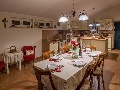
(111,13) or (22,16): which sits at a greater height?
(111,13)

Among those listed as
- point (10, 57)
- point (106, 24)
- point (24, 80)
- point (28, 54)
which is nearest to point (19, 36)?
point (28, 54)

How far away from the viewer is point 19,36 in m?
5.63

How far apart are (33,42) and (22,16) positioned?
131 cm

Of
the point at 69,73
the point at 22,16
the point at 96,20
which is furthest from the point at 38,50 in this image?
the point at 96,20

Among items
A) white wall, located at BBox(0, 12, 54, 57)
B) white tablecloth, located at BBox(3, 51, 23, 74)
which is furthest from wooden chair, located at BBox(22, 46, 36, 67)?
white tablecloth, located at BBox(3, 51, 23, 74)

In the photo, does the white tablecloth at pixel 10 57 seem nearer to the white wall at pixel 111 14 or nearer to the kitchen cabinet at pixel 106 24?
the kitchen cabinet at pixel 106 24

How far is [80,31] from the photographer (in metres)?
10.7

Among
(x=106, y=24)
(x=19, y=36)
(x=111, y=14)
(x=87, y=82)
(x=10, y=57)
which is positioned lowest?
(x=87, y=82)

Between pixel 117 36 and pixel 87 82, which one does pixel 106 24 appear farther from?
pixel 87 82

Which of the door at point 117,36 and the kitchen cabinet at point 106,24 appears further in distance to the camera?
the door at point 117,36

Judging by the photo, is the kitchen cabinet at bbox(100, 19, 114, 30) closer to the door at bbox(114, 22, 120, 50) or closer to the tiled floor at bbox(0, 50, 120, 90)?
the door at bbox(114, 22, 120, 50)

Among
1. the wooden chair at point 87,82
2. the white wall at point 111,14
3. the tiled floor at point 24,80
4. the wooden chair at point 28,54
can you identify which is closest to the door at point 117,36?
the white wall at point 111,14

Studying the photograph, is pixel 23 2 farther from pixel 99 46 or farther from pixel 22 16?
pixel 99 46

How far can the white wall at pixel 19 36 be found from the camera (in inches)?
197
